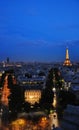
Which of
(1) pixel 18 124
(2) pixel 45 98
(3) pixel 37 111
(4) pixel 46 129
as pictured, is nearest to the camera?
(4) pixel 46 129

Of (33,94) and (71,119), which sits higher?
(71,119)

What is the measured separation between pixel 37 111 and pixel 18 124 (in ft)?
20.4

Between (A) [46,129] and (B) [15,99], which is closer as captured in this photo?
(A) [46,129]

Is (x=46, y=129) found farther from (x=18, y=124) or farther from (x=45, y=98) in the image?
(x=45, y=98)

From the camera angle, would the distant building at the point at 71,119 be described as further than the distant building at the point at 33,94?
No

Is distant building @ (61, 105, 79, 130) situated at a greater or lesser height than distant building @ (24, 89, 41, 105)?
greater

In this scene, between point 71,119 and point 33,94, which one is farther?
point 33,94

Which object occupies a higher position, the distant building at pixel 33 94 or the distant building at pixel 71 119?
the distant building at pixel 71 119

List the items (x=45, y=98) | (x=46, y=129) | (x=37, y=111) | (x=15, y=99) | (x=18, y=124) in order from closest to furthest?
(x=46, y=129), (x=18, y=124), (x=37, y=111), (x=15, y=99), (x=45, y=98)

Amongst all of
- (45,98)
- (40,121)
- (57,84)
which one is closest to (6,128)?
(40,121)

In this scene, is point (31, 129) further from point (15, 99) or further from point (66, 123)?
point (15, 99)

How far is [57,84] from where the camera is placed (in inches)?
1827

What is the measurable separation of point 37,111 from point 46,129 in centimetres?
854

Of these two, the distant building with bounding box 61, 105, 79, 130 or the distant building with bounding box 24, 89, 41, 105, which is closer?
the distant building with bounding box 61, 105, 79, 130
